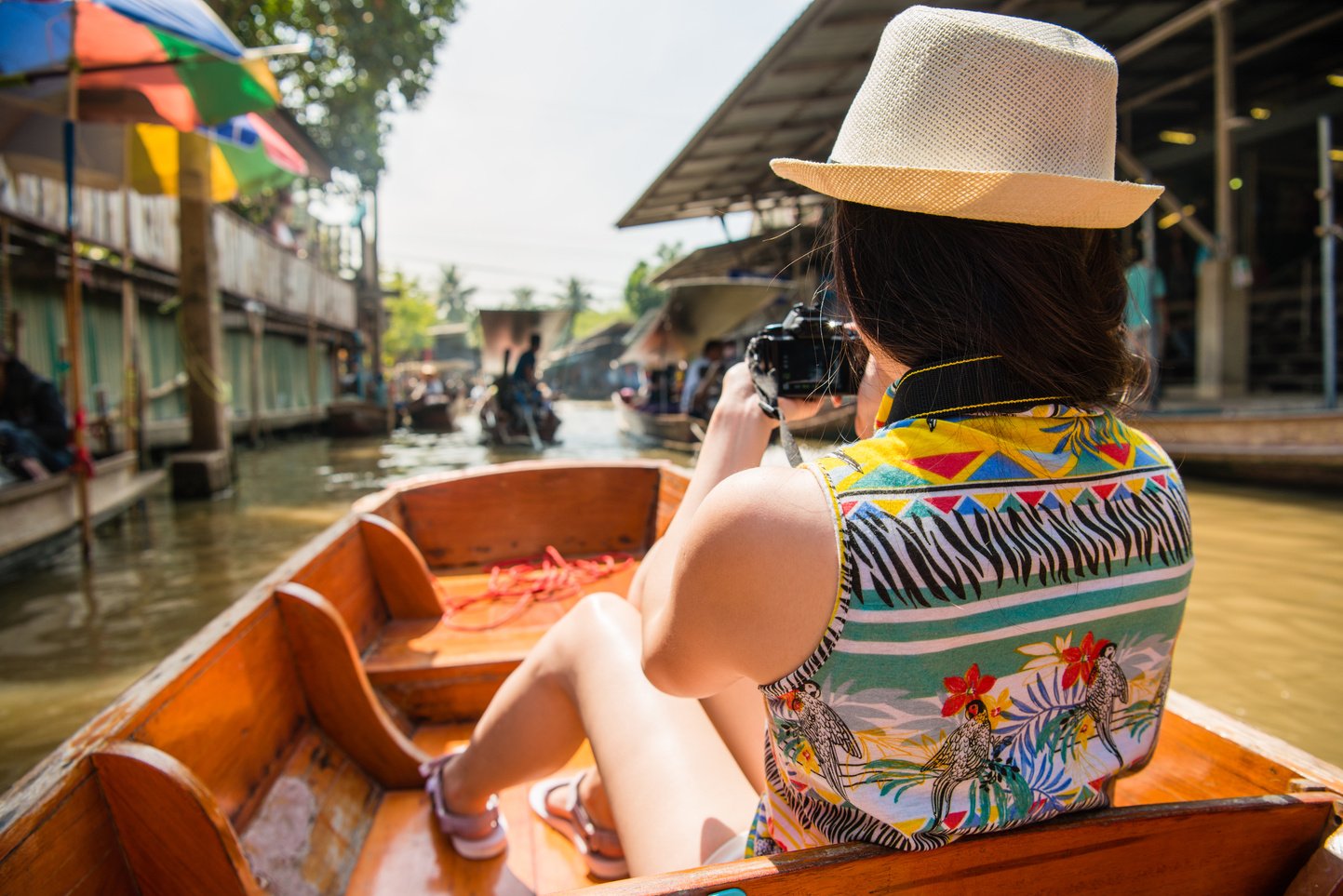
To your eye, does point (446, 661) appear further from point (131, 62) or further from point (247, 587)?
point (131, 62)

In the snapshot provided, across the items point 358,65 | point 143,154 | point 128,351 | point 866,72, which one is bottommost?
point 128,351

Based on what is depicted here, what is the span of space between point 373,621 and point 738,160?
7.94 m

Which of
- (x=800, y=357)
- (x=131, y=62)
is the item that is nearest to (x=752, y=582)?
(x=800, y=357)

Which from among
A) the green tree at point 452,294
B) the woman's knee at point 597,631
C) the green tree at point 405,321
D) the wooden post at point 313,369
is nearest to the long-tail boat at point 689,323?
the wooden post at point 313,369

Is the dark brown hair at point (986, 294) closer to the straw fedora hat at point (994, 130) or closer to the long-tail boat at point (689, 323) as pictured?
the straw fedora hat at point (994, 130)

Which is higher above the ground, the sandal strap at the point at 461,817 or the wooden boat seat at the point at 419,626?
the wooden boat seat at the point at 419,626

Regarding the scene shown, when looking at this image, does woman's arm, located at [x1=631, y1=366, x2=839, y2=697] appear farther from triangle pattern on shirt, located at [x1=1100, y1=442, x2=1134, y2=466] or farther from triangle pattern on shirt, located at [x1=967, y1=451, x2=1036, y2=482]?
triangle pattern on shirt, located at [x1=1100, y1=442, x2=1134, y2=466]

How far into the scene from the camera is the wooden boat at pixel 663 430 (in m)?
9.66

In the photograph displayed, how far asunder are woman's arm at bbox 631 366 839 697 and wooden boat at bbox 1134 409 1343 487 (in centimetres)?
528

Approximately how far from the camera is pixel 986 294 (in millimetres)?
725

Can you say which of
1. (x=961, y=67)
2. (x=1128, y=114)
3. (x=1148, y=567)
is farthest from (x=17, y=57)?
(x=1128, y=114)

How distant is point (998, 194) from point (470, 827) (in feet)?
4.56

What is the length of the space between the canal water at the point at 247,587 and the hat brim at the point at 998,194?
2.04 meters

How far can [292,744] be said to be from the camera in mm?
1649
